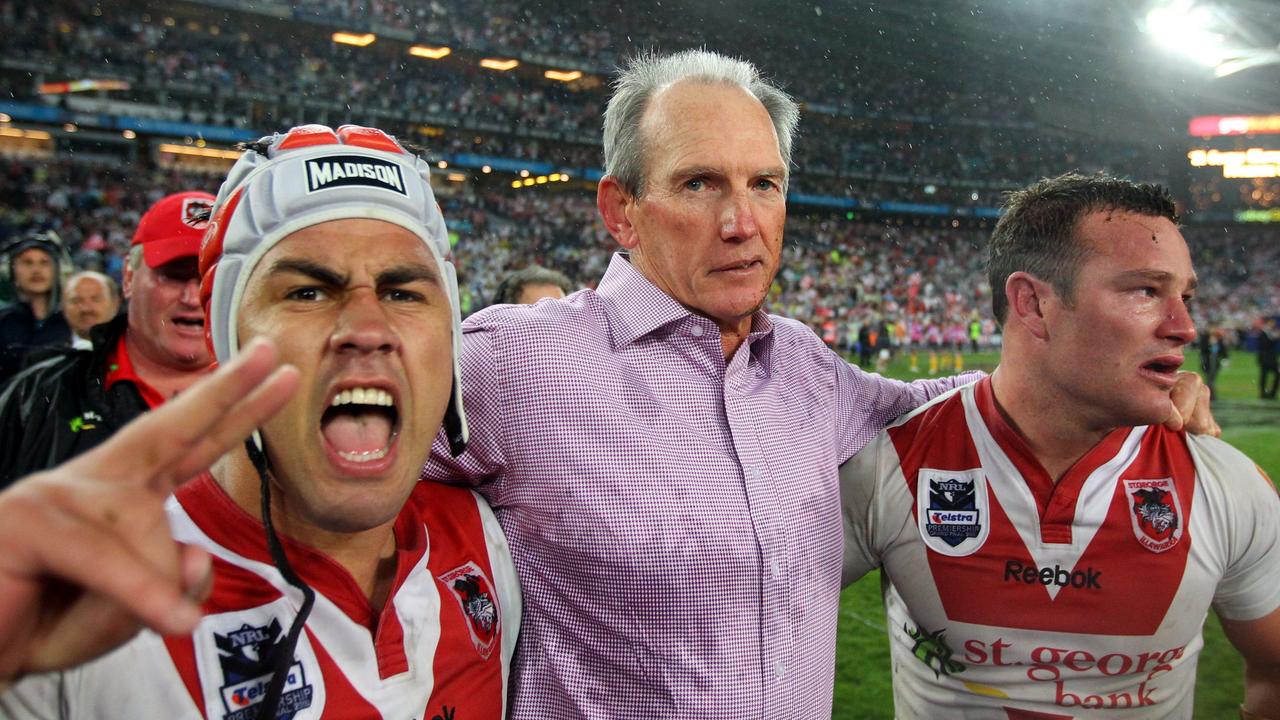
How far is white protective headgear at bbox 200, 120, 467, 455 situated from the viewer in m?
1.48

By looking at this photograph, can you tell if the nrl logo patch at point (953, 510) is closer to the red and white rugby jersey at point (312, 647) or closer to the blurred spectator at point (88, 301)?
the red and white rugby jersey at point (312, 647)

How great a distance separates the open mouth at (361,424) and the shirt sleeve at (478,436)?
504mm

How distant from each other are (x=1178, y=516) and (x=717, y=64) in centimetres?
175

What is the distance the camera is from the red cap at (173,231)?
10.4ft

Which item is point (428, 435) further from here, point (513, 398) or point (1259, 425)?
point (1259, 425)

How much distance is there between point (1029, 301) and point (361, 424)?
6.41ft

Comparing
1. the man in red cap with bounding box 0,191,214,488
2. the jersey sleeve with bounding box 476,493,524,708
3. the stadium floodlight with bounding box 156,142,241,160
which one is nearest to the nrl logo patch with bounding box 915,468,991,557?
the jersey sleeve with bounding box 476,493,524,708

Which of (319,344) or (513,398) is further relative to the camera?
(513,398)

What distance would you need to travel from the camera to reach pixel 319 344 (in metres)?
1.41

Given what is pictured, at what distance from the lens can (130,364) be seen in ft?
10.6

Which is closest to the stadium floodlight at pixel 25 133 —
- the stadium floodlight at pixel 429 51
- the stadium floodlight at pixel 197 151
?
the stadium floodlight at pixel 197 151

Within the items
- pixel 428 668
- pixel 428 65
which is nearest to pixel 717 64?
pixel 428 668

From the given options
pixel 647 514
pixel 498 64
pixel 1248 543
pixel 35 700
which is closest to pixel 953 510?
pixel 1248 543

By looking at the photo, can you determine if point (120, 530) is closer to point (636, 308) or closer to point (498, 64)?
point (636, 308)
